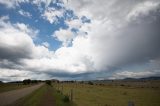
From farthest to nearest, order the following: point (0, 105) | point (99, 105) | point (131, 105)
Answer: point (99, 105), point (0, 105), point (131, 105)

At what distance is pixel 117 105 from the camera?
2925 cm

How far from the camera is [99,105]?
92.5ft

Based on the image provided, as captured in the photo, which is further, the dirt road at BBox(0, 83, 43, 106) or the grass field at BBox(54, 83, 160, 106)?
the grass field at BBox(54, 83, 160, 106)

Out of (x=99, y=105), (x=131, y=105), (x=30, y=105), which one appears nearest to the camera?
(x=131, y=105)

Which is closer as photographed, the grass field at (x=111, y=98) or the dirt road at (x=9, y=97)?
the dirt road at (x=9, y=97)

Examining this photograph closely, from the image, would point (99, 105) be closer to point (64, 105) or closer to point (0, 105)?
point (64, 105)

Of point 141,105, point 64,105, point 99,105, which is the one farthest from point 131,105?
point 141,105

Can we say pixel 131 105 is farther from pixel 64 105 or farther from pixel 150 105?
pixel 150 105

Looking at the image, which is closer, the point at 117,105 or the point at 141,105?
the point at 117,105

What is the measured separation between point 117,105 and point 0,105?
53.8ft

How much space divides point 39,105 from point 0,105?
14.6 feet

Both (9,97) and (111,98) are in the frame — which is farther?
(111,98)

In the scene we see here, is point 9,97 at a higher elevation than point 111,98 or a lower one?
higher

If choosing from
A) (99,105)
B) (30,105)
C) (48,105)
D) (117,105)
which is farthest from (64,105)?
(117,105)
